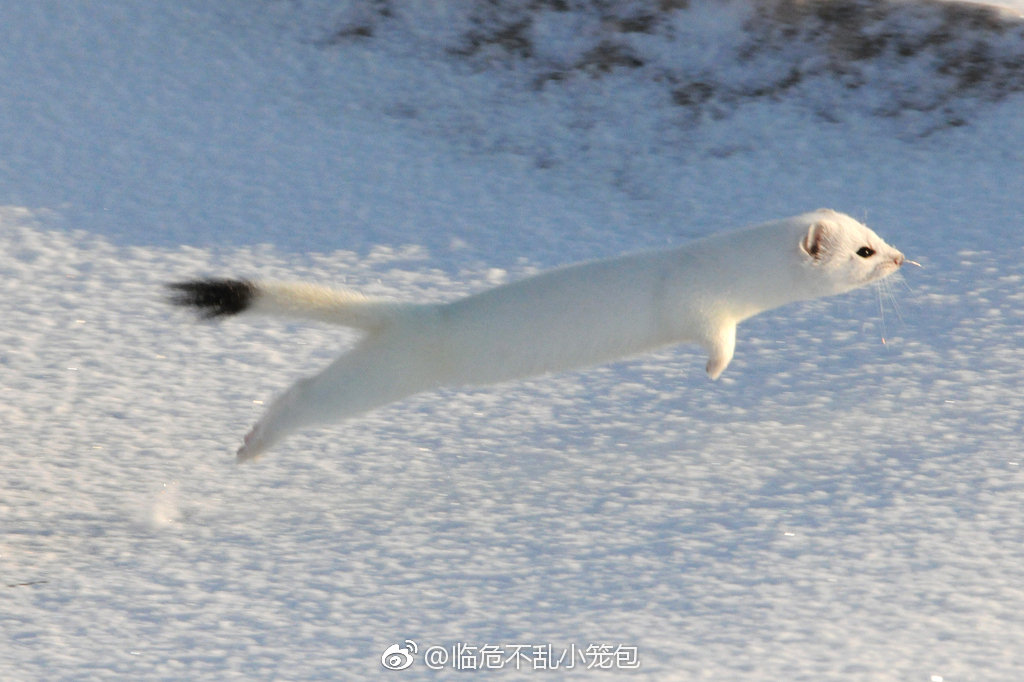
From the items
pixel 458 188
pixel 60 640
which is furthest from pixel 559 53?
pixel 60 640

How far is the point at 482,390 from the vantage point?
7.31 feet

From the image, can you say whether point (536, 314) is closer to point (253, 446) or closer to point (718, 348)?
point (718, 348)

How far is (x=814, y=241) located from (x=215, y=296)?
790 mm

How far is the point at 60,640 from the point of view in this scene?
1.55m

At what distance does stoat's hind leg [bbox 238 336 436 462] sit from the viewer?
157 centimetres

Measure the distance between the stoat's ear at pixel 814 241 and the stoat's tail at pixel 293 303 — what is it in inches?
21.1

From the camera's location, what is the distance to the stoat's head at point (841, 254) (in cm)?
164

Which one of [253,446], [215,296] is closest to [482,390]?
[253,446]

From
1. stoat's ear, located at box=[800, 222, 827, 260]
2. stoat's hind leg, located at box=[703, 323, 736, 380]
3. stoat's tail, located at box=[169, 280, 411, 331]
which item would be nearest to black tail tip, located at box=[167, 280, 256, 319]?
stoat's tail, located at box=[169, 280, 411, 331]

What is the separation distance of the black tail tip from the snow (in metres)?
0.39

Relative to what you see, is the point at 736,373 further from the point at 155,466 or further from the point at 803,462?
the point at 155,466

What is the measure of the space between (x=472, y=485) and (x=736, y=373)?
1.97 feet

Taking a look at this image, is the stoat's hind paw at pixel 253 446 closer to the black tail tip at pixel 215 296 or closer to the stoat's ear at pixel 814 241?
the black tail tip at pixel 215 296

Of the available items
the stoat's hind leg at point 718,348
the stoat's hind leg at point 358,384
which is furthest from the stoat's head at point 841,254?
the stoat's hind leg at point 358,384
